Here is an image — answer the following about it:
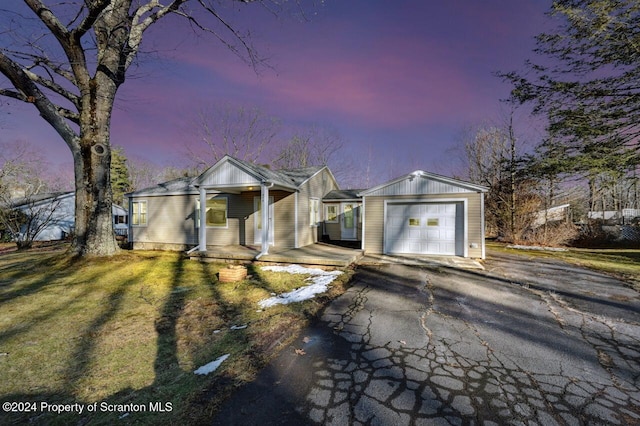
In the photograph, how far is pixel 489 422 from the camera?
7.09ft

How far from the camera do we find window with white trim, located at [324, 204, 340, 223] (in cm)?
1478

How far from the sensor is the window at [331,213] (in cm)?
1479

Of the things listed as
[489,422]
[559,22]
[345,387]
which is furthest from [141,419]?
[559,22]

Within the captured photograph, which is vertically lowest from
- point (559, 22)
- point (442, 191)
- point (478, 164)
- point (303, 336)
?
point (303, 336)

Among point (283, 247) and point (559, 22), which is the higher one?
point (559, 22)

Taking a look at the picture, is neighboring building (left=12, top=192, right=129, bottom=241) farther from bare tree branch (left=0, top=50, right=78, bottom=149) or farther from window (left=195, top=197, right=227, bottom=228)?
bare tree branch (left=0, top=50, right=78, bottom=149)

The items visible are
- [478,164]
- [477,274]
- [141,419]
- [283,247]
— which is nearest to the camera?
[141,419]

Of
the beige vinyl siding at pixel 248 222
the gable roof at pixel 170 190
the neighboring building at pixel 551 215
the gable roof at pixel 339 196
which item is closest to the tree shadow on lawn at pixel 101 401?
the beige vinyl siding at pixel 248 222

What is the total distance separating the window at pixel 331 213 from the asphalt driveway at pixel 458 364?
9.20 metres

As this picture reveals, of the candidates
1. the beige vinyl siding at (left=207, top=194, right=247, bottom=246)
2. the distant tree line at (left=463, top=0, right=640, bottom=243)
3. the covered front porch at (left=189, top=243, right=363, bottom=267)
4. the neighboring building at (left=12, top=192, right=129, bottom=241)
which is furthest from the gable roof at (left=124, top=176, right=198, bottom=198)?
the distant tree line at (left=463, top=0, right=640, bottom=243)

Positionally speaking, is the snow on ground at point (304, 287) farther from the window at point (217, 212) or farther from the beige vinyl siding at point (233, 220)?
the window at point (217, 212)

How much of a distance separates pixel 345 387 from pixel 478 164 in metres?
23.6

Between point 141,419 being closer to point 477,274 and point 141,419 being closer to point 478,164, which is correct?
point 477,274

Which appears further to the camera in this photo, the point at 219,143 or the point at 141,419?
the point at 219,143
